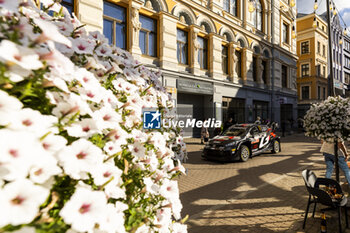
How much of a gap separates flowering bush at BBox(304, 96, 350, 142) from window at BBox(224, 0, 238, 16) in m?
15.9

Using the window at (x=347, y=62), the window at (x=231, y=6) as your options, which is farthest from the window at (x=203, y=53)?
the window at (x=347, y=62)

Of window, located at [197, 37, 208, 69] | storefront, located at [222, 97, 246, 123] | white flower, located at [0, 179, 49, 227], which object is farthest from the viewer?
storefront, located at [222, 97, 246, 123]

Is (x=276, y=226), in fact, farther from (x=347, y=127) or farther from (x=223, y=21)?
(x=223, y=21)

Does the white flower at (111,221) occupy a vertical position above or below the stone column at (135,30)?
below

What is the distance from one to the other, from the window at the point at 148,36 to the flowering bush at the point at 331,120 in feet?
35.0

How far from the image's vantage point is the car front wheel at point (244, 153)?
9082 mm

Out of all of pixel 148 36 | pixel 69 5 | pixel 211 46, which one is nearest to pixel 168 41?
pixel 148 36

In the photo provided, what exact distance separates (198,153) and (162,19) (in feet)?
28.2

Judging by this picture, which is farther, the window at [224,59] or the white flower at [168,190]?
the window at [224,59]

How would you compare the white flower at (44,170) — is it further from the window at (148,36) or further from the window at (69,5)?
the window at (148,36)

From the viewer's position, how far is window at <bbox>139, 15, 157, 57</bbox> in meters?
13.3

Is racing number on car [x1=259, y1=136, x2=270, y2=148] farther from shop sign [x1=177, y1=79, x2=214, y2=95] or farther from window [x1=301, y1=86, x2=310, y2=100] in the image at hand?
window [x1=301, y1=86, x2=310, y2=100]

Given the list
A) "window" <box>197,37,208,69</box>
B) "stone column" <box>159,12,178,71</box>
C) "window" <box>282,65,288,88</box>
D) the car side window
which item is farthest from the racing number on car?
"window" <box>282,65,288,88</box>

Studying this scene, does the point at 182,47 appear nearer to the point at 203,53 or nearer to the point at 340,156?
the point at 203,53
